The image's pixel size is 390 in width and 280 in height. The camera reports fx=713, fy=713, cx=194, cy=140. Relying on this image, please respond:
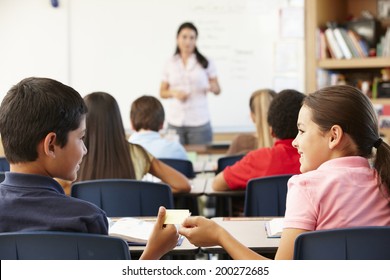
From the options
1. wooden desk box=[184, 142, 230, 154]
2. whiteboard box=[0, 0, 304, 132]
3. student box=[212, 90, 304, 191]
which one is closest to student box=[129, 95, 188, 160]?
student box=[212, 90, 304, 191]

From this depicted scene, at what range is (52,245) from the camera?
1.70 metres

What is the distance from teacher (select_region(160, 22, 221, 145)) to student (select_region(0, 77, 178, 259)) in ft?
15.4

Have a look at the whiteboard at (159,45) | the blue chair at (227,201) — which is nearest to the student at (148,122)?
the blue chair at (227,201)

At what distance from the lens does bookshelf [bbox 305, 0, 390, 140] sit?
6403mm

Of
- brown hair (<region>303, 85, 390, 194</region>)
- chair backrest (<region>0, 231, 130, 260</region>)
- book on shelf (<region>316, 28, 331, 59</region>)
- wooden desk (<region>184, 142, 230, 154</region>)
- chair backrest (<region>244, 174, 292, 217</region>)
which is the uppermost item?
book on shelf (<region>316, 28, 331, 59</region>)

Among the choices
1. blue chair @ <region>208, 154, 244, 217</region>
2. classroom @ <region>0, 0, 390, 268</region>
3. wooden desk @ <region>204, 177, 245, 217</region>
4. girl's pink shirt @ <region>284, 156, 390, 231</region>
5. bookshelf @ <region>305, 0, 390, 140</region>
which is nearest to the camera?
classroom @ <region>0, 0, 390, 268</region>

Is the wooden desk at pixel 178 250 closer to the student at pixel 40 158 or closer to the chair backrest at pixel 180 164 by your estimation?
the student at pixel 40 158

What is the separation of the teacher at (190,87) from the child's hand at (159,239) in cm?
452

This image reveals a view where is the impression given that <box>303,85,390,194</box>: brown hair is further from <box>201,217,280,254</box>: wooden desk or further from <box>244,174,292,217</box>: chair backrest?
<box>244,174,292,217</box>: chair backrest

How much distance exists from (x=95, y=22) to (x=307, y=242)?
550 centimetres

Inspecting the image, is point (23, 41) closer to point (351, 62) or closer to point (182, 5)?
point (182, 5)

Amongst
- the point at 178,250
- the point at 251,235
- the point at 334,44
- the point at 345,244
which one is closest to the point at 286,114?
the point at 251,235

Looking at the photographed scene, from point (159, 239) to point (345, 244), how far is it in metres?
0.51

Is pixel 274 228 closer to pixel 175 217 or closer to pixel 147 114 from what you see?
pixel 175 217
